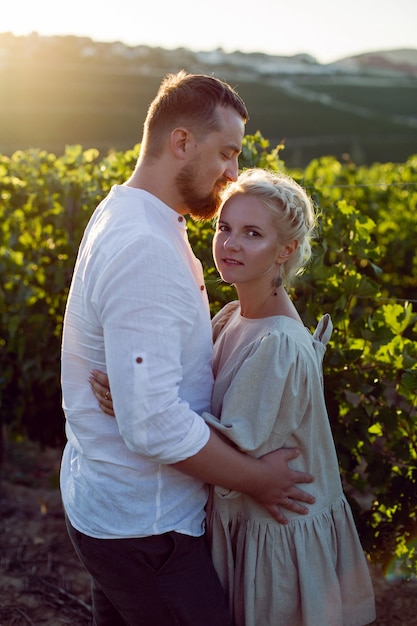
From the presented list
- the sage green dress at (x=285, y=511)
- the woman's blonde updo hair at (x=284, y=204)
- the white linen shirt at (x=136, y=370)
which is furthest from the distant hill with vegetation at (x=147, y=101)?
the white linen shirt at (x=136, y=370)

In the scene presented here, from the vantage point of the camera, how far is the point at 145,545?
2.07 meters

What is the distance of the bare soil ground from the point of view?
3.67m

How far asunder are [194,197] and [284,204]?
0.29 m

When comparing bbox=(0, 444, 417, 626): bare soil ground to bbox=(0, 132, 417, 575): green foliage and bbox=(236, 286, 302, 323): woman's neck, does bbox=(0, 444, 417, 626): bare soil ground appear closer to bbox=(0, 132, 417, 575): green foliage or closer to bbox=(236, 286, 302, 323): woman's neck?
bbox=(0, 132, 417, 575): green foliage

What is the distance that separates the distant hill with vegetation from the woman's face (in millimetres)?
34057

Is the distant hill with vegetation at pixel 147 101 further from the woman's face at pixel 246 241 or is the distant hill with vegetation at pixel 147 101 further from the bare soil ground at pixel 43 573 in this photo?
the woman's face at pixel 246 241

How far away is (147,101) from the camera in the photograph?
65.8 metres

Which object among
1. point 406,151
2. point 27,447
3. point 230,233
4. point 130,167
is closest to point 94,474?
point 230,233

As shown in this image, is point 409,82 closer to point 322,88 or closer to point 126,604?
point 322,88

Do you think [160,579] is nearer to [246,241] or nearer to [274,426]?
[274,426]

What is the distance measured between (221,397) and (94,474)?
0.43 m

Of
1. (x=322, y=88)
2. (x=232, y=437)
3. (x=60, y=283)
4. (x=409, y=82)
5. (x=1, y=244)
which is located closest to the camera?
(x=232, y=437)

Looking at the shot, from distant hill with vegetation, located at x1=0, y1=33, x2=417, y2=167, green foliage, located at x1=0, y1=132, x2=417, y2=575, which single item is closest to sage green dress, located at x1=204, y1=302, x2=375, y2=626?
green foliage, located at x1=0, y1=132, x2=417, y2=575

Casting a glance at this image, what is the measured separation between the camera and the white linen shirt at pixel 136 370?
1.83 meters
